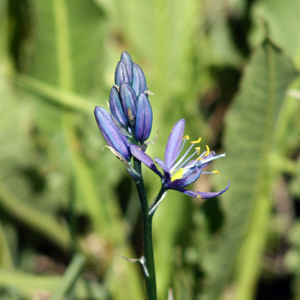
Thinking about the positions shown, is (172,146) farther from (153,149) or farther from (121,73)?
(153,149)

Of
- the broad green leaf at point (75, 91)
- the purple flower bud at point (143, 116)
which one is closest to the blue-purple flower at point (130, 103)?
the purple flower bud at point (143, 116)

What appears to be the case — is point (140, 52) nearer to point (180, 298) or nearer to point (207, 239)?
point (207, 239)

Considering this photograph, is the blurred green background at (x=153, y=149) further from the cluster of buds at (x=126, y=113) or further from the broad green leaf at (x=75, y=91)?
the cluster of buds at (x=126, y=113)

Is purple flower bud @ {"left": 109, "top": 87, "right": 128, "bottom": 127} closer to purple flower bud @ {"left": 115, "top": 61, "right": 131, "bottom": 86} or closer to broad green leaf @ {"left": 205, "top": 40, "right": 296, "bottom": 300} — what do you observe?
purple flower bud @ {"left": 115, "top": 61, "right": 131, "bottom": 86}

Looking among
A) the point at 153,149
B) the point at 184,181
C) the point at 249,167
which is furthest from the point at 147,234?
the point at 153,149

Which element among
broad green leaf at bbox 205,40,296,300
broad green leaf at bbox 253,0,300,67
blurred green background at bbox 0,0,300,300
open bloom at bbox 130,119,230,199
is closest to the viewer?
open bloom at bbox 130,119,230,199

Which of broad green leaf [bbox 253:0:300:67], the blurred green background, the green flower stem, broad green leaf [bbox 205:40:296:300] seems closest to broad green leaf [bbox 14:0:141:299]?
the blurred green background

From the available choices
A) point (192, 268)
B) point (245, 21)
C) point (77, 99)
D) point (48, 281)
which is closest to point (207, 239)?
point (192, 268)
